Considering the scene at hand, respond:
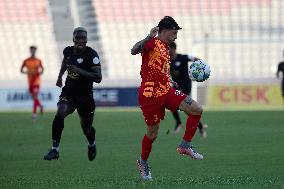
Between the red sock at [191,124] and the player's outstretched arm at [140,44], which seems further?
the red sock at [191,124]

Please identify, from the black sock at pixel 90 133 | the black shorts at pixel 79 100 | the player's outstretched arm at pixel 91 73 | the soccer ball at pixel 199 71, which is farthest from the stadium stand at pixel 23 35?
the soccer ball at pixel 199 71

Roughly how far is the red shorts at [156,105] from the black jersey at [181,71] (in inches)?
373

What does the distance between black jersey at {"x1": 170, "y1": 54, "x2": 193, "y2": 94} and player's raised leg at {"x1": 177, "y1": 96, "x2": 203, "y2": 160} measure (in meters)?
9.18

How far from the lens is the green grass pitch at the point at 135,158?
1034 centimetres

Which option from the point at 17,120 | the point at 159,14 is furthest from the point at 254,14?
the point at 17,120

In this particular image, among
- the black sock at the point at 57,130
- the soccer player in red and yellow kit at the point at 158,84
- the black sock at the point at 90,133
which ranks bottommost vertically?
the black sock at the point at 90,133

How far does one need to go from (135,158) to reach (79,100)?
1.53 meters

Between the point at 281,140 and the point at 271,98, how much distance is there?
18169 mm

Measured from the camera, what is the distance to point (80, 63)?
12.9 metres

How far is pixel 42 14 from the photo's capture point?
40.0m

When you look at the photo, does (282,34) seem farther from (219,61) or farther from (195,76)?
(195,76)

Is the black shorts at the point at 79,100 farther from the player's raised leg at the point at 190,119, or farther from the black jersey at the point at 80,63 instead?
the player's raised leg at the point at 190,119

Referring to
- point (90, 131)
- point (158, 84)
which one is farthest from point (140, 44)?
point (90, 131)

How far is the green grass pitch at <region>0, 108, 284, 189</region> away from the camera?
1034 cm
